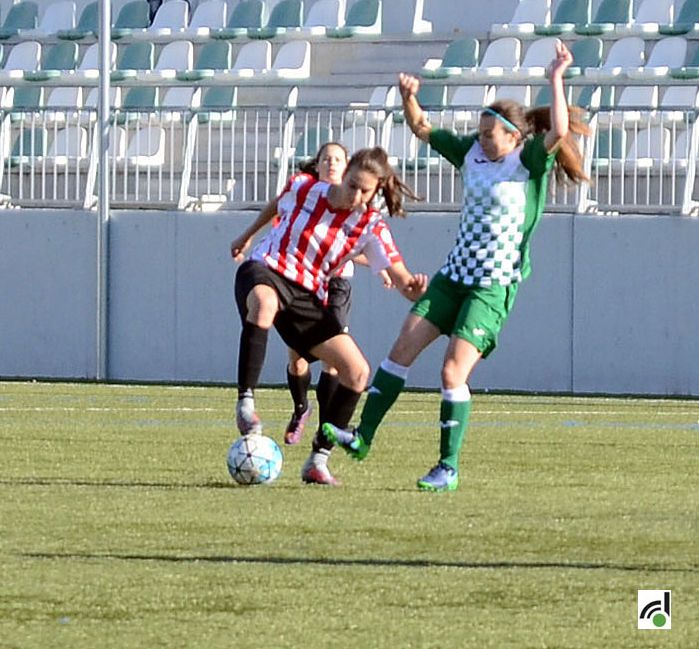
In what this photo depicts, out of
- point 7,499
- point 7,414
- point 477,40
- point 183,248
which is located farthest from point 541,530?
point 477,40

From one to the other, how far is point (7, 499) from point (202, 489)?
3.39ft

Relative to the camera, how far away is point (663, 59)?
2589 centimetres

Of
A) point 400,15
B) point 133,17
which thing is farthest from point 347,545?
point 133,17

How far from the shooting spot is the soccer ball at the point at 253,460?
35.4ft

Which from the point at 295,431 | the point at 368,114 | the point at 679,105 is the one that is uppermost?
the point at 679,105

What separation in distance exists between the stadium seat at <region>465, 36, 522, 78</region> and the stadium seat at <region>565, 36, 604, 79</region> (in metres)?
0.81

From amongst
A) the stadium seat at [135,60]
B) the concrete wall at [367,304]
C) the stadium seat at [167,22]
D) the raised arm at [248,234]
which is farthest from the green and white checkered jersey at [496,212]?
the stadium seat at [167,22]

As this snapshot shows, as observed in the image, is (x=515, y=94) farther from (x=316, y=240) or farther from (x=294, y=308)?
(x=294, y=308)

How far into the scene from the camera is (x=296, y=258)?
11578 millimetres

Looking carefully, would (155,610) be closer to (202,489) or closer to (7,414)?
(202,489)

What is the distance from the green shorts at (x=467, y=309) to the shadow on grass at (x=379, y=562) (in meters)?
2.58

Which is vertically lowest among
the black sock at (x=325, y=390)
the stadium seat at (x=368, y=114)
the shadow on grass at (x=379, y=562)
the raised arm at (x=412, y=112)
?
the black sock at (x=325, y=390)

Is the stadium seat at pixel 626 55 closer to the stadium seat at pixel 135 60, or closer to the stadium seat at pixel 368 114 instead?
the stadium seat at pixel 368 114

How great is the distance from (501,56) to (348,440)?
56.0ft
